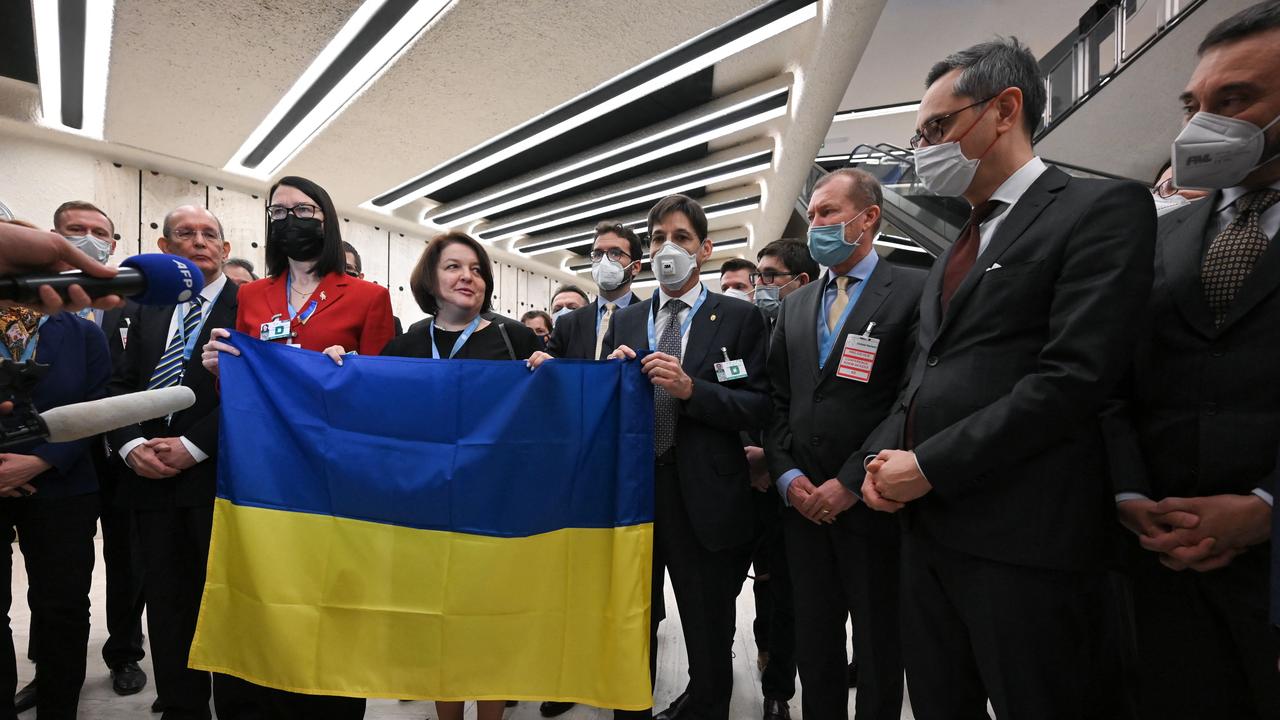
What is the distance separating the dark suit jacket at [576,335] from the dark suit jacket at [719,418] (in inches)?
10.3

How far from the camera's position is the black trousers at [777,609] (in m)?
2.29

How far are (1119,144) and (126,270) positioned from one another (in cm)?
858

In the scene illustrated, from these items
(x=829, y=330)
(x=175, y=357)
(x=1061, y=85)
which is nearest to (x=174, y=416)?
(x=175, y=357)

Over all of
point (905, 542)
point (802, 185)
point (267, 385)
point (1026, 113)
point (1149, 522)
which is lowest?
point (905, 542)

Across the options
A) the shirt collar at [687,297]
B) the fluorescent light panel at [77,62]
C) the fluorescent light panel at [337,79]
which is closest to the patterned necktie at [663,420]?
the shirt collar at [687,297]

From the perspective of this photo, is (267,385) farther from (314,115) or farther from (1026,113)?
(314,115)

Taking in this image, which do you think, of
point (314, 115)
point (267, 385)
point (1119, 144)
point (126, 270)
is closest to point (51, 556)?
point (267, 385)

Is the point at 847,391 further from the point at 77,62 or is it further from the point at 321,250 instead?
the point at 77,62

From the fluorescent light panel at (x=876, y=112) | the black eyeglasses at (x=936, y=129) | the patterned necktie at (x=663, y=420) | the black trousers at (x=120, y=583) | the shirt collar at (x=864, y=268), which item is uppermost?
the fluorescent light panel at (x=876, y=112)

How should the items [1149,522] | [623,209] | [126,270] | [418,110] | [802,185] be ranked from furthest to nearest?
1. [623,209]
2. [802,185]
3. [418,110]
4. [1149,522]
5. [126,270]

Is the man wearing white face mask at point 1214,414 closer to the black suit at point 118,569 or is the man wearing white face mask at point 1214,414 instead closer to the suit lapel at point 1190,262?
the suit lapel at point 1190,262

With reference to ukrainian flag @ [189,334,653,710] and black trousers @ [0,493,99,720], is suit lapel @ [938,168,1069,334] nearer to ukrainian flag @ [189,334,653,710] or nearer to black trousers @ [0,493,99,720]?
ukrainian flag @ [189,334,653,710]

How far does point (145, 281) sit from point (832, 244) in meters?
1.81

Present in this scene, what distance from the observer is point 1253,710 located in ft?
3.32
